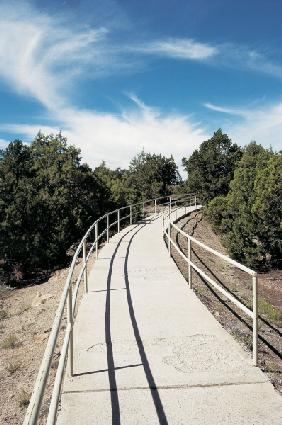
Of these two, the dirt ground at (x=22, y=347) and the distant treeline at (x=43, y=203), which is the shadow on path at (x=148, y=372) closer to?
the dirt ground at (x=22, y=347)

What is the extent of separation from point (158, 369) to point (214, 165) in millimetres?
35546

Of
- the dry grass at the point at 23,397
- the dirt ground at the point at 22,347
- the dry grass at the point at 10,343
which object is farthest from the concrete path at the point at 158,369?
the dry grass at the point at 10,343

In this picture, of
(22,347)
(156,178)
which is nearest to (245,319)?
(22,347)

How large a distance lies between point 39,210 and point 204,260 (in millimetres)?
16088

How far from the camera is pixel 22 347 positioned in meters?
8.02

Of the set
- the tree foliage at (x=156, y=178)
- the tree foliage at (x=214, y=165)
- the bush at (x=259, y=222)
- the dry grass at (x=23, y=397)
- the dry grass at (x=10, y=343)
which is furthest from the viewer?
the tree foliage at (x=156, y=178)

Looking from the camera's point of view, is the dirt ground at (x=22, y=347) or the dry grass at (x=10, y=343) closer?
the dirt ground at (x=22, y=347)

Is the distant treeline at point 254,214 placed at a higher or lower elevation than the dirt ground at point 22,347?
higher

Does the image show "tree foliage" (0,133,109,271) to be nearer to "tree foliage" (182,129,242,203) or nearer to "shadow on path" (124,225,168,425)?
"tree foliage" (182,129,242,203)

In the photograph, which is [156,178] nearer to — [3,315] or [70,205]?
[70,205]

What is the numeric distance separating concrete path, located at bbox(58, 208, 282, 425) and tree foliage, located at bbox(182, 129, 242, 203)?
31207mm

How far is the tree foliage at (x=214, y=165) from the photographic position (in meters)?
39.7

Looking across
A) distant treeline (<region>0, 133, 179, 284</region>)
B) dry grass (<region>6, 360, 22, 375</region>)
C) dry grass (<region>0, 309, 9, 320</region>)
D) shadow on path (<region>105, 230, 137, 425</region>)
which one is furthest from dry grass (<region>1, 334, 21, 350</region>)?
distant treeline (<region>0, 133, 179, 284</region>)

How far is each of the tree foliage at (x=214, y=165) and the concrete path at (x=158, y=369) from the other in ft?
102
